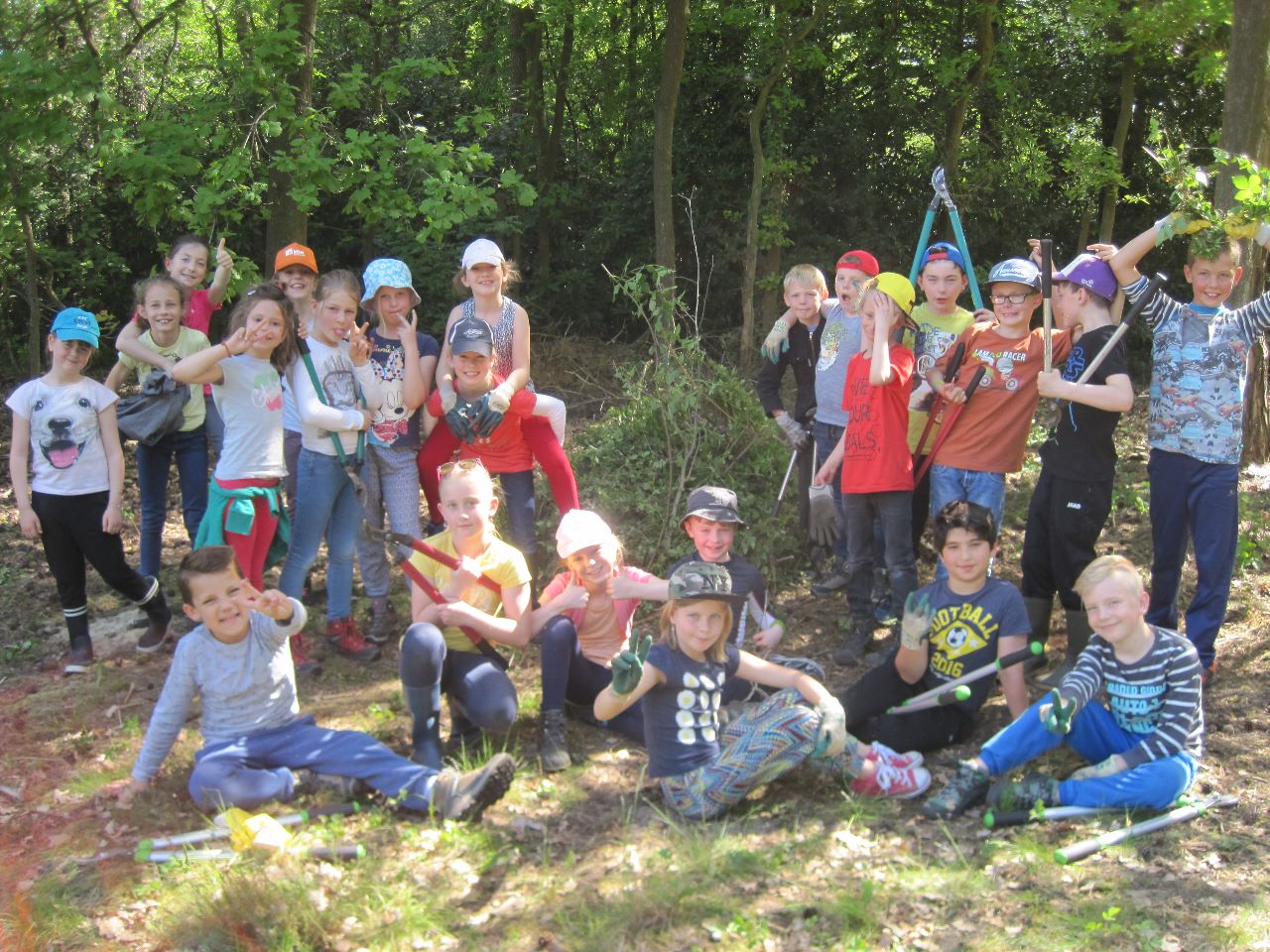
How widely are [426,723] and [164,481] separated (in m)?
2.46

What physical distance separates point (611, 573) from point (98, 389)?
8.79 ft

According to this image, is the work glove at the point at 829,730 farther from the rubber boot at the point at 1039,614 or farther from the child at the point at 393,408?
the child at the point at 393,408

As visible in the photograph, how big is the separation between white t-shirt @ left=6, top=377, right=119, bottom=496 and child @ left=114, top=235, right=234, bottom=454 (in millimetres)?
334

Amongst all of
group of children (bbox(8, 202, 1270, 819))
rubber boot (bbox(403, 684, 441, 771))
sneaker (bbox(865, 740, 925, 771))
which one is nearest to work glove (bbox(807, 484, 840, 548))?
group of children (bbox(8, 202, 1270, 819))

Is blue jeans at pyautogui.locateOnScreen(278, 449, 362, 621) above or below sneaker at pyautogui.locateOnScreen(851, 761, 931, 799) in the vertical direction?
above

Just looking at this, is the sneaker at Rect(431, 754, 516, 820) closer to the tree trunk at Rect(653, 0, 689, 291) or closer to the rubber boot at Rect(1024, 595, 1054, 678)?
the rubber boot at Rect(1024, 595, 1054, 678)

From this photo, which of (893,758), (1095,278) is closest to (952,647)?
(893,758)

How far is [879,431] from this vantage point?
5.21m

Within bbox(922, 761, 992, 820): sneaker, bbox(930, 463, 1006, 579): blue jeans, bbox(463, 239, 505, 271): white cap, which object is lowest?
bbox(922, 761, 992, 820): sneaker

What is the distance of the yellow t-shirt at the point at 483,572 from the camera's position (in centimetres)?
451

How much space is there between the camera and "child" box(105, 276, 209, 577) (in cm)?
566

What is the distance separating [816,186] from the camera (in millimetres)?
12656

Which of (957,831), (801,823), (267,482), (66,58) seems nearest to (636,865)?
(801,823)

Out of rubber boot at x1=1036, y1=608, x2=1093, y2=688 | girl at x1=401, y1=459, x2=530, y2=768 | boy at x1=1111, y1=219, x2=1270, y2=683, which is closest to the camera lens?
girl at x1=401, y1=459, x2=530, y2=768
